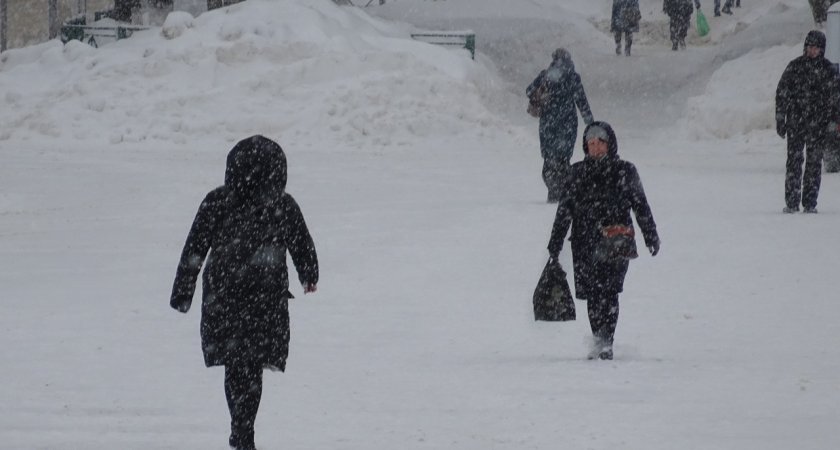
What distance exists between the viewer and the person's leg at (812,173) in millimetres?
14148

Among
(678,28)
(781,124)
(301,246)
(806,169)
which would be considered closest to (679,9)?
(678,28)

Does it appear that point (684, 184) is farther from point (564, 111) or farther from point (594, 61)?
point (594, 61)

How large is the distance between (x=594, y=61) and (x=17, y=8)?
77.1 ft

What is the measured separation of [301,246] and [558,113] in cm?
1005

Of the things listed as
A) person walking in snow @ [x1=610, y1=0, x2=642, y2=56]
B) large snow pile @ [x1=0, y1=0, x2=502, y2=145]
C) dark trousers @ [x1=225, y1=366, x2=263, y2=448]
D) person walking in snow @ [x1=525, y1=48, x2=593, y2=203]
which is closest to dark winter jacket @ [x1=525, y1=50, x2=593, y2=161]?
person walking in snow @ [x1=525, y1=48, x2=593, y2=203]

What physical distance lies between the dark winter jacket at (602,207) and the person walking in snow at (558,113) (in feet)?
24.8

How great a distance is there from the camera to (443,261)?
499 inches

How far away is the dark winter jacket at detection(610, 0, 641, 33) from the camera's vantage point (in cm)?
3828

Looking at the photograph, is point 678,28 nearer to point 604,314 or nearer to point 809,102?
point 809,102

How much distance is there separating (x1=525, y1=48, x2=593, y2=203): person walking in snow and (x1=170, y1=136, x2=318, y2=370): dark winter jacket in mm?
9922

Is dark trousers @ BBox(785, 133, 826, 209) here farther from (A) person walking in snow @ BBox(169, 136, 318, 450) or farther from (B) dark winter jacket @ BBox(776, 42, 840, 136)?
(A) person walking in snow @ BBox(169, 136, 318, 450)

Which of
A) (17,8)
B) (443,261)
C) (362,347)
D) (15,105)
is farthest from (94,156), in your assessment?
(17,8)

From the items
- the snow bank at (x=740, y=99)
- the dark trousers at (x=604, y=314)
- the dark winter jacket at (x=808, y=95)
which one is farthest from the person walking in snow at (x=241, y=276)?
the snow bank at (x=740, y=99)

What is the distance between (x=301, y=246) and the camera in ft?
20.5
